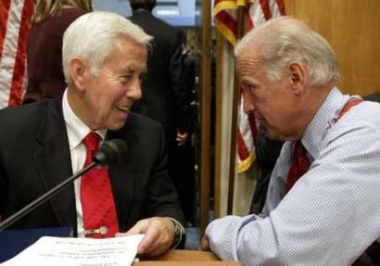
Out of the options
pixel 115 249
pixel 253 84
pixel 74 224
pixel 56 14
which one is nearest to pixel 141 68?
pixel 253 84

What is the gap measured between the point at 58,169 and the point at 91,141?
118mm

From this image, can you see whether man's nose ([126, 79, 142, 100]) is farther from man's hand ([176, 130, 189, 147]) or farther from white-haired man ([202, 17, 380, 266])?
man's hand ([176, 130, 189, 147])

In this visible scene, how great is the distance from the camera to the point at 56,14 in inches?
86.2

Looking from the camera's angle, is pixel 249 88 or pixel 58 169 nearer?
pixel 249 88

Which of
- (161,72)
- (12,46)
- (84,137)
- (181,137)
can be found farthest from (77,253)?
(181,137)

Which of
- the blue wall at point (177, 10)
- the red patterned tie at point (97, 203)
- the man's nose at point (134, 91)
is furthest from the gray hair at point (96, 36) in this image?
the blue wall at point (177, 10)

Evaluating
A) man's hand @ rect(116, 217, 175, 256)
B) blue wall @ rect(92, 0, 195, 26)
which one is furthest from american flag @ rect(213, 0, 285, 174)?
blue wall @ rect(92, 0, 195, 26)

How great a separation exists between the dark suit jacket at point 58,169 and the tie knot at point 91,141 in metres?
0.05

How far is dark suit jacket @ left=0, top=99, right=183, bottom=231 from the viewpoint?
1.47 metres

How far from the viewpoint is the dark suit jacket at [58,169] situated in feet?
4.82

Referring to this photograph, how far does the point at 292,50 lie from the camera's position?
4.18ft

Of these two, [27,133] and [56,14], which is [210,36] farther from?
[27,133]

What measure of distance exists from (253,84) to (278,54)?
4.3 inches

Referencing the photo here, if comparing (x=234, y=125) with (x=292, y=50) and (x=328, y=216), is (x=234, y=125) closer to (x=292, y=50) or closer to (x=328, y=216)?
(x=292, y=50)
